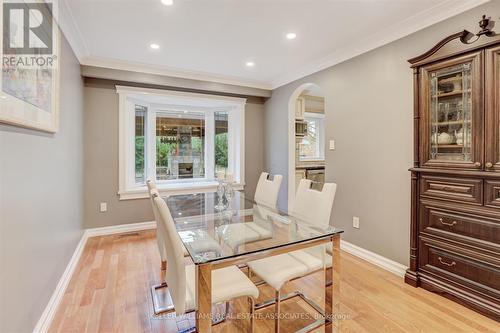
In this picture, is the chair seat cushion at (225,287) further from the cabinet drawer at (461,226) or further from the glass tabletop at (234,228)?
the cabinet drawer at (461,226)

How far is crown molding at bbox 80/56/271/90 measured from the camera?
10.8 ft

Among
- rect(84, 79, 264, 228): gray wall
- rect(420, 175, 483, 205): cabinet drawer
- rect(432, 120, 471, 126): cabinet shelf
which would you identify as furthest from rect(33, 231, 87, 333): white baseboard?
rect(432, 120, 471, 126): cabinet shelf

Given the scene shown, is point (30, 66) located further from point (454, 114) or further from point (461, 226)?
point (461, 226)

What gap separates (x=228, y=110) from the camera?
4.78m

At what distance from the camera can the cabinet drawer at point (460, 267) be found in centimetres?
181

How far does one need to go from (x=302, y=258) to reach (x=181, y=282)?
913 millimetres

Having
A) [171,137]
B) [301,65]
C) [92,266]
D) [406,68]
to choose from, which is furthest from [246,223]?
[171,137]

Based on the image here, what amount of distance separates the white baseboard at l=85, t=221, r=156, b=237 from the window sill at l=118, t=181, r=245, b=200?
0.41 meters

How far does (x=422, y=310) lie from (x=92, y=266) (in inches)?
119

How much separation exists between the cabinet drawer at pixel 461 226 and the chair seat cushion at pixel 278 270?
4.11 ft

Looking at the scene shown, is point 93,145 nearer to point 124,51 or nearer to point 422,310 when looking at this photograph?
point 124,51

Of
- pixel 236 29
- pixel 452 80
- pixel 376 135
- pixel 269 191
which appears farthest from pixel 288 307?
pixel 236 29

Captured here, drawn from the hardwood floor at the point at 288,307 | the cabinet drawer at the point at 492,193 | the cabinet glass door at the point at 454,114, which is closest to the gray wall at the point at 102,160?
the hardwood floor at the point at 288,307

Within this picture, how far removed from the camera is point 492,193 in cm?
181
